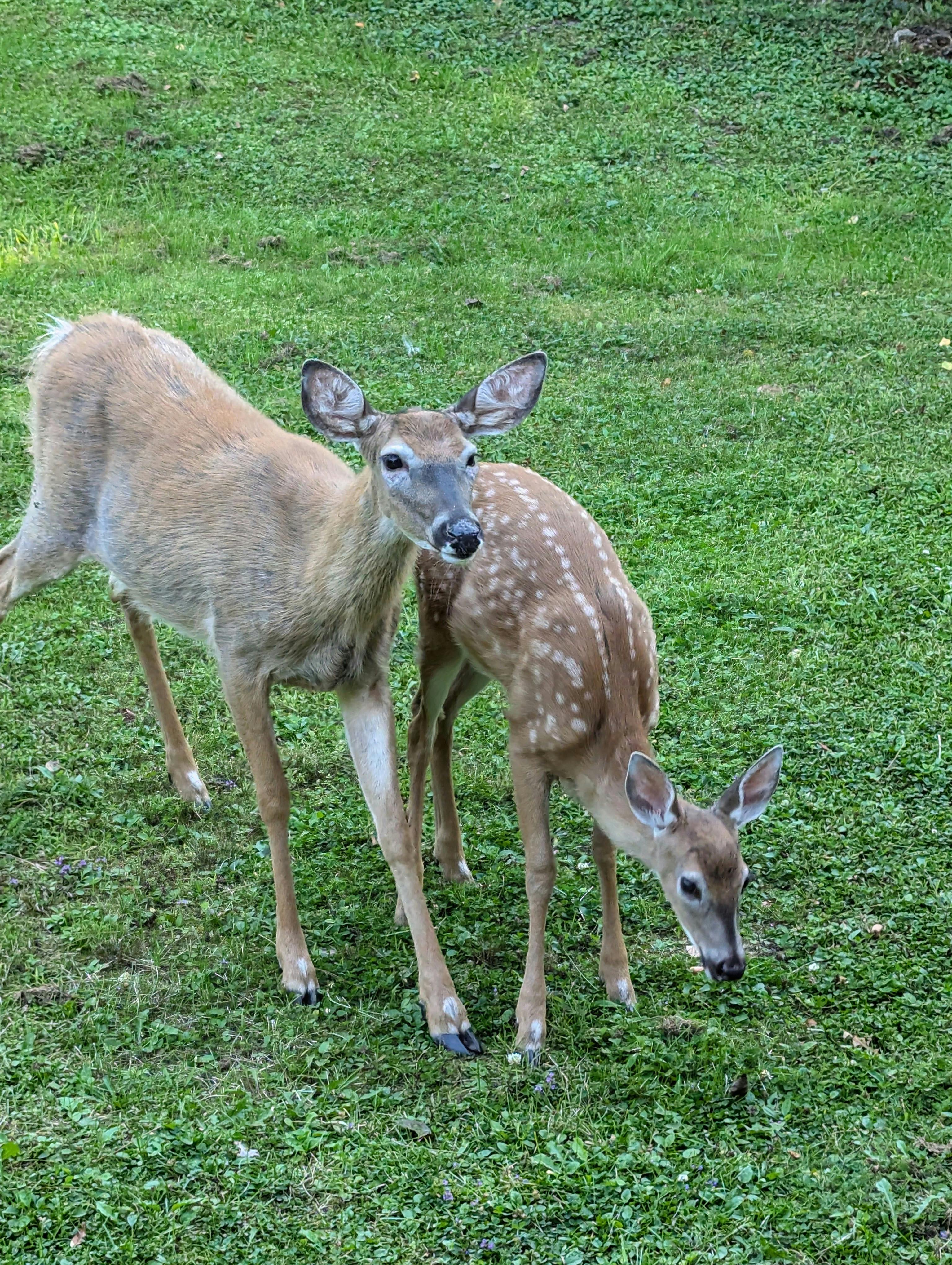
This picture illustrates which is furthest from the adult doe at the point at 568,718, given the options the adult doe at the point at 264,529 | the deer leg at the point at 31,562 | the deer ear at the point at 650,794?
the deer leg at the point at 31,562

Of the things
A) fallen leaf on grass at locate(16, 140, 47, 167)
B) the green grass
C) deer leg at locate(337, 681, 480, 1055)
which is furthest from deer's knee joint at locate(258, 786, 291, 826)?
fallen leaf on grass at locate(16, 140, 47, 167)

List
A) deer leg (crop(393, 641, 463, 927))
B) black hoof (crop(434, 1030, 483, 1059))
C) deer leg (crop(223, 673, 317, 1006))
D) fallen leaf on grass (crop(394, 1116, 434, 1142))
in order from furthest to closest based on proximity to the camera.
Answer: deer leg (crop(393, 641, 463, 927))
deer leg (crop(223, 673, 317, 1006))
black hoof (crop(434, 1030, 483, 1059))
fallen leaf on grass (crop(394, 1116, 434, 1142))

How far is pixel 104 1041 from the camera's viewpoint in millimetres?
4516

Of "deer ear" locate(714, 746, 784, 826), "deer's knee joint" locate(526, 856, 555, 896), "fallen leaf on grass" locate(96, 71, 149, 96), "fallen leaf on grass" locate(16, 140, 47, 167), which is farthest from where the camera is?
"fallen leaf on grass" locate(96, 71, 149, 96)

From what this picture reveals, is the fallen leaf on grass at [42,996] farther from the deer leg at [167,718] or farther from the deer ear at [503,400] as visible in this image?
the deer ear at [503,400]

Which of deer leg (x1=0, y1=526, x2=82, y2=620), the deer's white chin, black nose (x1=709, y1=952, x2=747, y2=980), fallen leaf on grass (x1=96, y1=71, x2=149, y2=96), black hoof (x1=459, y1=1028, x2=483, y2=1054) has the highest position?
the deer's white chin

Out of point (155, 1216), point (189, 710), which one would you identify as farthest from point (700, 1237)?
point (189, 710)

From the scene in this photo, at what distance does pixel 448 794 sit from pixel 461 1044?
1122 mm

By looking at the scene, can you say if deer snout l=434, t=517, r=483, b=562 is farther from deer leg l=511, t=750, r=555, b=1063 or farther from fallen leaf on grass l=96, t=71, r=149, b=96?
fallen leaf on grass l=96, t=71, r=149, b=96

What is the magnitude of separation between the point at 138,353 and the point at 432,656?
1901 mm

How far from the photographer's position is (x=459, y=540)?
427cm

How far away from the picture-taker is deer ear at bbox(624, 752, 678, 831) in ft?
14.0

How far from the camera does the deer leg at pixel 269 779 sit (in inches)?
194

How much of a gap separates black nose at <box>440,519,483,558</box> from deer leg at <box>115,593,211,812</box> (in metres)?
2.03
